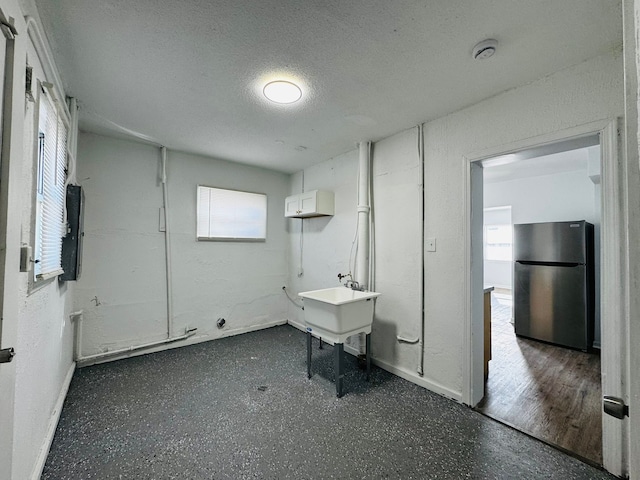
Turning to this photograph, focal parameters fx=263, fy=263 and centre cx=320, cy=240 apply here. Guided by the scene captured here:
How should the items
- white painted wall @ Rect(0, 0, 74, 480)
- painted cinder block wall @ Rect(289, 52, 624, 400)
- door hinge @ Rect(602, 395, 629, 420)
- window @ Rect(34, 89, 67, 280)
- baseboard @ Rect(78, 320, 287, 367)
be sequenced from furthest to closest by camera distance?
baseboard @ Rect(78, 320, 287, 367) < painted cinder block wall @ Rect(289, 52, 624, 400) < window @ Rect(34, 89, 67, 280) < white painted wall @ Rect(0, 0, 74, 480) < door hinge @ Rect(602, 395, 629, 420)

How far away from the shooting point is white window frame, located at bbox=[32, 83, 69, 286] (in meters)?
1.33

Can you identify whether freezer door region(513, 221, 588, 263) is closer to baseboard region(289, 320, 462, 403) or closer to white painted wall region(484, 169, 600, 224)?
white painted wall region(484, 169, 600, 224)

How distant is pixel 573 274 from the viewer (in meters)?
3.21

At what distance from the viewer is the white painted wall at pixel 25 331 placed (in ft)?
2.73

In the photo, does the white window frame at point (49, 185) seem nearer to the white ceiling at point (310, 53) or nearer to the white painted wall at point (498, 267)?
the white ceiling at point (310, 53)

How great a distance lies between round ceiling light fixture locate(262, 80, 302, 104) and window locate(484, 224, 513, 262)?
647 centimetres

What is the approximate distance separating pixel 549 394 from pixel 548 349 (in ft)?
4.29

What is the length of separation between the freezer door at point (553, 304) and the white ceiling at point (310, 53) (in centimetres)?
272

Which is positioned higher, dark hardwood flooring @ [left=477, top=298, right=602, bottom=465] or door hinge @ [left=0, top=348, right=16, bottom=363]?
door hinge @ [left=0, top=348, right=16, bottom=363]

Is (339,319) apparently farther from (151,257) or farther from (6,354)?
(151,257)

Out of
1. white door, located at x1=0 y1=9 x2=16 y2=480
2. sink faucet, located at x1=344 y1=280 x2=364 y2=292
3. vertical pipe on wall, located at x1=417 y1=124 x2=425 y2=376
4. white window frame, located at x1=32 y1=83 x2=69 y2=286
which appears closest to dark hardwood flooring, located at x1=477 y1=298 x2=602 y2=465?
vertical pipe on wall, located at x1=417 y1=124 x2=425 y2=376

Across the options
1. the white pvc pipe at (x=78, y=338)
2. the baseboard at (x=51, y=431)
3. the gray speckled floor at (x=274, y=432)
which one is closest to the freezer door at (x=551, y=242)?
the gray speckled floor at (x=274, y=432)

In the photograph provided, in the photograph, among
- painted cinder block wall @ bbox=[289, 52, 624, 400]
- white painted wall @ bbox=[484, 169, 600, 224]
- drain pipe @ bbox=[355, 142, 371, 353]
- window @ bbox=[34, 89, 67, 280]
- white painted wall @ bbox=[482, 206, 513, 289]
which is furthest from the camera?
white painted wall @ bbox=[482, 206, 513, 289]

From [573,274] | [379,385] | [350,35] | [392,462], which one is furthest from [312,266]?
[573,274]
